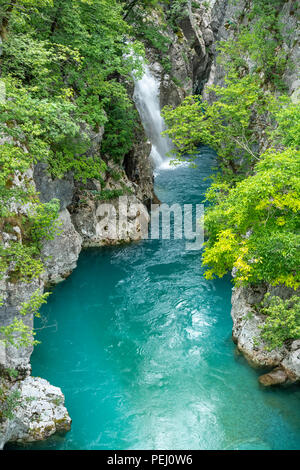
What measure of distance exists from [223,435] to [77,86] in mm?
15624

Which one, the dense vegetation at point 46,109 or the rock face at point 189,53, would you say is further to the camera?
the rock face at point 189,53

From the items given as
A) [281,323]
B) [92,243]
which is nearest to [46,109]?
[281,323]

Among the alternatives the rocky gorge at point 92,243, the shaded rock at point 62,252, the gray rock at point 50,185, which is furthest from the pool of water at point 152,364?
the gray rock at point 50,185

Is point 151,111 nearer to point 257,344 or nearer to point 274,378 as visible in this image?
point 257,344

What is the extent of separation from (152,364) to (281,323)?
5.00 meters

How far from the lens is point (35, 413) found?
986 cm

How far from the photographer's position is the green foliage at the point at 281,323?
10867mm

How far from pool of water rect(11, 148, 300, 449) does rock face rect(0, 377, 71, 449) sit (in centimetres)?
38

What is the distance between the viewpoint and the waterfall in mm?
30391

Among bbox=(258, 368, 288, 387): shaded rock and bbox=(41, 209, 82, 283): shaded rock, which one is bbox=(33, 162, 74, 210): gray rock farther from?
bbox=(258, 368, 288, 387): shaded rock

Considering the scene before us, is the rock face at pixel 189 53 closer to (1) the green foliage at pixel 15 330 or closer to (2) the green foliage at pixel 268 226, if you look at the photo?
(2) the green foliage at pixel 268 226

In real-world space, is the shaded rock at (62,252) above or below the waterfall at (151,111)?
below

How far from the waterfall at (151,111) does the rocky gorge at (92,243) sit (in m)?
1.14
